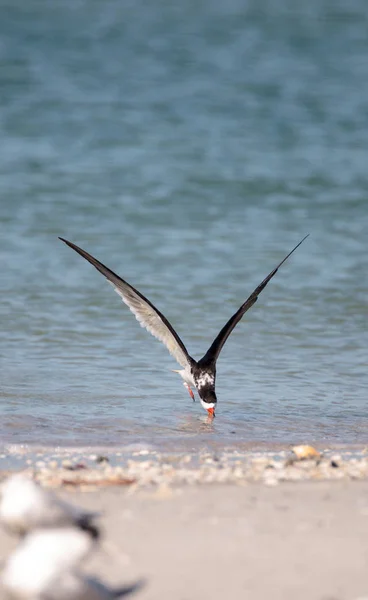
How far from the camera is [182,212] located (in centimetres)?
1396

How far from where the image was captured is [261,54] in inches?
873

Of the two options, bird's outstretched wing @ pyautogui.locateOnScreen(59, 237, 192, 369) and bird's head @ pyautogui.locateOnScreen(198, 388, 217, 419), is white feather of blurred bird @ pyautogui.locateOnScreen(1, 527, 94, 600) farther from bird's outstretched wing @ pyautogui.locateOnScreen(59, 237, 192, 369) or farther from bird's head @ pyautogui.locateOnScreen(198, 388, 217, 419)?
bird's outstretched wing @ pyautogui.locateOnScreen(59, 237, 192, 369)

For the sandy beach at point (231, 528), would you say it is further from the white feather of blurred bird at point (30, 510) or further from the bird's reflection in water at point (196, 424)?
the bird's reflection in water at point (196, 424)

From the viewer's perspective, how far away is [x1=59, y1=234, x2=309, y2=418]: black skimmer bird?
713 cm

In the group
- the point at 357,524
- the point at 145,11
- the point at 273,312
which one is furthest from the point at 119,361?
the point at 145,11

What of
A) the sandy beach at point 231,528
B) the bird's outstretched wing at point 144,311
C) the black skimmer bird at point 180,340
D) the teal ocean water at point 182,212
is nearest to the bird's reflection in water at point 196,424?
the teal ocean water at point 182,212

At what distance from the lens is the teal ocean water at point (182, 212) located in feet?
24.0

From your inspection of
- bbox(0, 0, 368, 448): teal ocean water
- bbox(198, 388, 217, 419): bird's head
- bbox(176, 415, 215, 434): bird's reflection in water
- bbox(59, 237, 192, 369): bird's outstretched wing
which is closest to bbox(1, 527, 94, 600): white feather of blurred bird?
bbox(0, 0, 368, 448): teal ocean water

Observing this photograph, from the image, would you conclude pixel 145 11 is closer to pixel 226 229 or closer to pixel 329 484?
pixel 226 229

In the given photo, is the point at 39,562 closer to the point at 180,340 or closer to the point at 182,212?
the point at 180,340

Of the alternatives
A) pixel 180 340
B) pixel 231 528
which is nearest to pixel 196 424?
pixel 180 340

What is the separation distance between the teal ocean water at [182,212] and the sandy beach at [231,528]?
139 centimetres

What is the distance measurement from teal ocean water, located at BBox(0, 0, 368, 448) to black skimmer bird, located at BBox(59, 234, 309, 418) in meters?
0.18

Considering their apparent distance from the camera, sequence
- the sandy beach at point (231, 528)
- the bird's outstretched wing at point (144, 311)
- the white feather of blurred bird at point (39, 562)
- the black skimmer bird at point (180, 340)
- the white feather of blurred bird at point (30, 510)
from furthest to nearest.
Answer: the bird's outstretched wing at point (144, 311)
the black skimmer bird at point (180, 340)
the white feather of blurred bird at point (30, 510)
the sandy beach at point (231, 528)
the white feather of blurred bird at point (39, 562)
